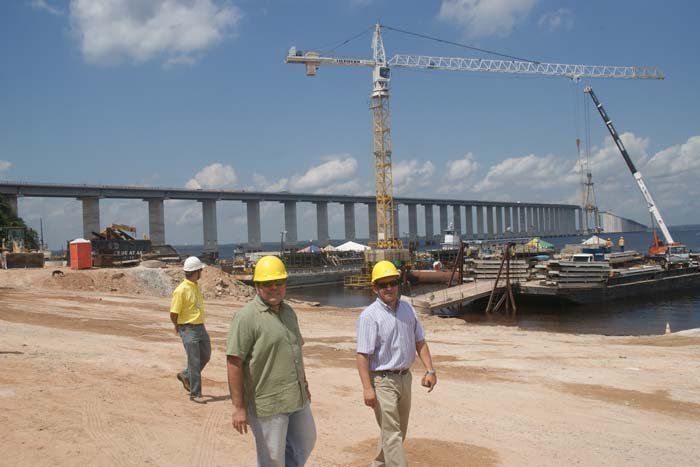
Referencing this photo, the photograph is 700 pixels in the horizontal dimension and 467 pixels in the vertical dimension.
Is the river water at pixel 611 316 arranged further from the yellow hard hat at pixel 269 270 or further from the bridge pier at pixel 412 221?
the bridge pier at pixel 412 221

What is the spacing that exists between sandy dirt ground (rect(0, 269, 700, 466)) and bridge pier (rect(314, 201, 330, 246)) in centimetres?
9884

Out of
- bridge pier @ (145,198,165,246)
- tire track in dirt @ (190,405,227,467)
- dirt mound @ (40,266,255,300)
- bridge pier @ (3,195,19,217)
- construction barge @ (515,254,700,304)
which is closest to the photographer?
tire track in dirt @ (190,405,227,467)

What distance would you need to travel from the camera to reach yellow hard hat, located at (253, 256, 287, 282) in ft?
14.0

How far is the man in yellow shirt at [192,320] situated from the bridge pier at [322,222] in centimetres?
10525

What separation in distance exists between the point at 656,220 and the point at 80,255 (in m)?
58.0

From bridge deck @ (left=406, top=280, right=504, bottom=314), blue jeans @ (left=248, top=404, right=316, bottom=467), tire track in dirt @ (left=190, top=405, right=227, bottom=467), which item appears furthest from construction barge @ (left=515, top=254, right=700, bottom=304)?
blue jeans @ (left=248, top=404, right=316, bottom=467)

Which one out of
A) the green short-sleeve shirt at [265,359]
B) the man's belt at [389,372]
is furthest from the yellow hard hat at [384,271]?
the green short-sleeve shirt at [265,359]

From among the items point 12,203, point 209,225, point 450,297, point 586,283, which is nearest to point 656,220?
point 586,283

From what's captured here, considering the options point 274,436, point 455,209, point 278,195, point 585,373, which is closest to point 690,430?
point 585,373

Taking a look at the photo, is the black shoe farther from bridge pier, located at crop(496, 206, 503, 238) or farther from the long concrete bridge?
bridge pier, located at crop(496, 206, 503, 238)

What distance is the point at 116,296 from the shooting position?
25.0 m

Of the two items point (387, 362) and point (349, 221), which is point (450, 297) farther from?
point (349, 221)

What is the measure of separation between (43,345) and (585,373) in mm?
10687

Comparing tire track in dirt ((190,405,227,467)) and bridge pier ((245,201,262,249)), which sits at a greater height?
bridge pier ((245,201,262,249))
